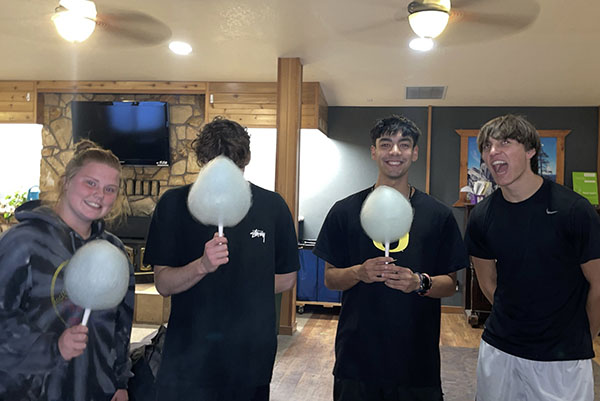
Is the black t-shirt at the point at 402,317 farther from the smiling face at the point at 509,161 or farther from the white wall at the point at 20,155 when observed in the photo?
the white wall at the point at 20,155

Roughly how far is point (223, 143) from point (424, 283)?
0.76 meters

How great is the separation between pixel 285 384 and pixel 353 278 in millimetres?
2123

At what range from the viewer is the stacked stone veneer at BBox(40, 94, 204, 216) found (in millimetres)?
5527

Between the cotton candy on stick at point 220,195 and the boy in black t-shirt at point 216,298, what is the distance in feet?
0.25

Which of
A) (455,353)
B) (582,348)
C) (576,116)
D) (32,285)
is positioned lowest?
(455,353)

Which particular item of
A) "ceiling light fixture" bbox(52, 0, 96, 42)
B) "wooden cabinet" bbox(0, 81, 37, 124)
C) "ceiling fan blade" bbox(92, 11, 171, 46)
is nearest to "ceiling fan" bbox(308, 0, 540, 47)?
"ceiling fan blade" bbox(92, 11, 171, 46)

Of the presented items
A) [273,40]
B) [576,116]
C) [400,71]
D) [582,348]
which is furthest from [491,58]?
[582,348]

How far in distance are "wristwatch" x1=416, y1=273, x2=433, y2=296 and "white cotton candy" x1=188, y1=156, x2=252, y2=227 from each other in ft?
1.97

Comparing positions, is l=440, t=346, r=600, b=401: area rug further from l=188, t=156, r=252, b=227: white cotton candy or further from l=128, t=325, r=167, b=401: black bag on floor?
l=188, t=156, r=252, b=227: white cotton candy

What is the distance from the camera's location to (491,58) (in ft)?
13.3

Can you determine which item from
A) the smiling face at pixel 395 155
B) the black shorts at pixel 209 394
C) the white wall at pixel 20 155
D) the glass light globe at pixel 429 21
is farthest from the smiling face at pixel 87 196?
the white wall at pixel 20 155

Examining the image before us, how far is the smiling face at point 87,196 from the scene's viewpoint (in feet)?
4.44

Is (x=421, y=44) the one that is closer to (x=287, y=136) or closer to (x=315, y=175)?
(x=287, y=136)

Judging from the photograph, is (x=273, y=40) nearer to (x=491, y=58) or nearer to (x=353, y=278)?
(x=491, y=58)
